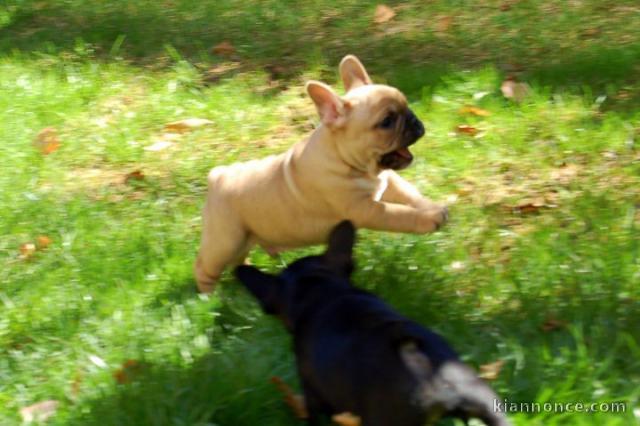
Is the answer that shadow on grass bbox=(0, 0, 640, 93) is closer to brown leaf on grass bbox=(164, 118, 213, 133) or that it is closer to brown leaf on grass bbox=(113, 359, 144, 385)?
brown leaf on grass bbox=(164, 118, 213, 133)

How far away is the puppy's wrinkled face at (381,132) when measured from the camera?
4762 millimetres

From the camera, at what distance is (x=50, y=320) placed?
4.98 meters

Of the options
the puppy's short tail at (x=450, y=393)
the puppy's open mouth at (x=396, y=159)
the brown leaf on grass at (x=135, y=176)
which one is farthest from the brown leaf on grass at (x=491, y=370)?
the brown leaf on grass at (x=135, y=176)

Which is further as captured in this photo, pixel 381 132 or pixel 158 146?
pixel 158 146

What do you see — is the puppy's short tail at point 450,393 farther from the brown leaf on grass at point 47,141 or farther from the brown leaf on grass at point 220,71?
the brown leaf on grass at point 220,71

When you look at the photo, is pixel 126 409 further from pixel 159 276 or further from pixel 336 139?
pixel 336 139

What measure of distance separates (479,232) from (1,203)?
2797mm

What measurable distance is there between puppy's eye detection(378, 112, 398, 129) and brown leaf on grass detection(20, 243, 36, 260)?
2102 mm

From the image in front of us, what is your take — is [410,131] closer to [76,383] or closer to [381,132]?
[381,132]

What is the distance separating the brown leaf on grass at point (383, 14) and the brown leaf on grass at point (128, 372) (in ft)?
13.2

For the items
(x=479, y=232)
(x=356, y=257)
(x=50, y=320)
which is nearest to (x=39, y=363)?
(x=50, y=320)

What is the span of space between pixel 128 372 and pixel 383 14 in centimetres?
421

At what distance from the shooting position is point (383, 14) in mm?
7762

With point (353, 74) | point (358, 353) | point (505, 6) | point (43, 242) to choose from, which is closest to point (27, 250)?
point (43, 242)
